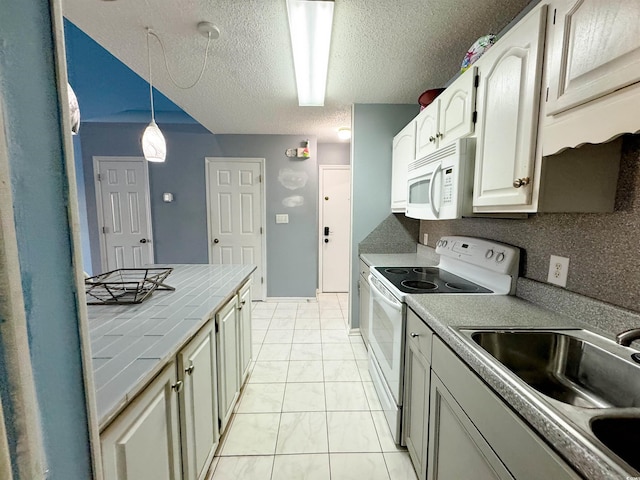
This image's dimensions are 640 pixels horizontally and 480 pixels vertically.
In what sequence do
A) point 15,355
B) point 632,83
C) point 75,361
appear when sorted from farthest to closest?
point 632,83 → point 75,361 → point 15,355

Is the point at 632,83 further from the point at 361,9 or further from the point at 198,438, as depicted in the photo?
the point at 198,438

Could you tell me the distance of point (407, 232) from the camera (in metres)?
2.94

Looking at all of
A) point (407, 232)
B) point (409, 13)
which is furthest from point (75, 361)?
point (407, 232)

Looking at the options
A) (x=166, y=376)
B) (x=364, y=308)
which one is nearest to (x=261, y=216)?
(x=364, y=308)

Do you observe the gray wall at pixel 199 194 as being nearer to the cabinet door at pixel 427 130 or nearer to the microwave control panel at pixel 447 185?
the cabinet door at pixel 427 130

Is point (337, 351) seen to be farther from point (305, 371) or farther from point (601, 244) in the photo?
point (601, 244)

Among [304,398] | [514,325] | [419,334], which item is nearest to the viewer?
[514,325]

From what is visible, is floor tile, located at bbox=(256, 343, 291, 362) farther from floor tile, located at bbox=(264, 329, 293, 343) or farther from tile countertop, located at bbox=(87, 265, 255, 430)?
tile countertop, located at bbox=(87, 265, 255, 430)

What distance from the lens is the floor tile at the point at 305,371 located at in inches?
89.0

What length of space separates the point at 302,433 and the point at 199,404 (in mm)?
778

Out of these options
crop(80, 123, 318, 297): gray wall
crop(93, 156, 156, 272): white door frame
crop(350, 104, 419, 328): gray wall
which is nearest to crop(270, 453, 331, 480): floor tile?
crop(350, 104, 419, 328): gray wall

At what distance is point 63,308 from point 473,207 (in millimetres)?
1598

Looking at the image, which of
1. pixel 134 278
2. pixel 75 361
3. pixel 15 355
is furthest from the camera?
pixel 134 278

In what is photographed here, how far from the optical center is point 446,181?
5.19ft
